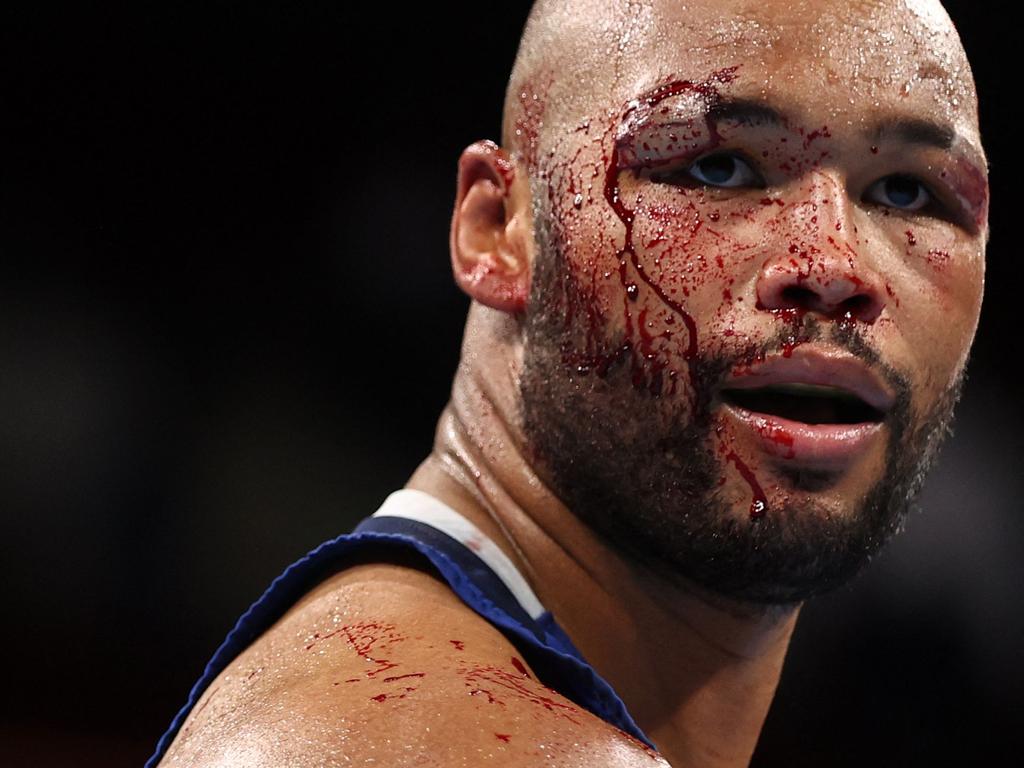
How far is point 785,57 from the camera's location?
3.55ft

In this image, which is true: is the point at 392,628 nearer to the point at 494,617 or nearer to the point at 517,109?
the point at 494,617

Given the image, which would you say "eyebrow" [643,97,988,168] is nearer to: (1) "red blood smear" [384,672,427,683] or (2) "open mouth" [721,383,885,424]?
(2) "open mouth" [721,383,885,424]

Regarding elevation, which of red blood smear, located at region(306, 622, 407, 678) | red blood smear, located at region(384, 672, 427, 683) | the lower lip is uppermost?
the lower lip

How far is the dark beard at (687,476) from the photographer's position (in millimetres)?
1056

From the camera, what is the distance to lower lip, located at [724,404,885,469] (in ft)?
3.40

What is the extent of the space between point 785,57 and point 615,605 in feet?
1.54

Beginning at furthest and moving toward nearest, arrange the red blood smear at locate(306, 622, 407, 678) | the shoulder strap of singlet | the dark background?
the dark background → the shoulder strap of singlet → the red blood smear at locate(306, 622, 407, 678)

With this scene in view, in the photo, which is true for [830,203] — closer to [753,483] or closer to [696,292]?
[696,292]

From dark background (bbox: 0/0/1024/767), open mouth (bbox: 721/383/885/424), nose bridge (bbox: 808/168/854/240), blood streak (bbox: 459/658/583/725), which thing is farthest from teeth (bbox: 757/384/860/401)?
dark background (bbox: 0/0/1024/767)

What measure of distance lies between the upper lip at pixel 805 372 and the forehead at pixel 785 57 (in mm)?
194

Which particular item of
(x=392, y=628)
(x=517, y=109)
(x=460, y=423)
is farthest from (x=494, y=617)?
(x=517, y=109)

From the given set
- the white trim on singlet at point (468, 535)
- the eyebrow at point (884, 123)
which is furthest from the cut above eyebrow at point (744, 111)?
the white trim on singlet at point (468, 535)

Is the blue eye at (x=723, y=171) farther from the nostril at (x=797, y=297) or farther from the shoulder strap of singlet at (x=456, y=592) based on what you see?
the shoulder strap of singlet at (x=456, y=592)

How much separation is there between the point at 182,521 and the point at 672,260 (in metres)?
1.16
